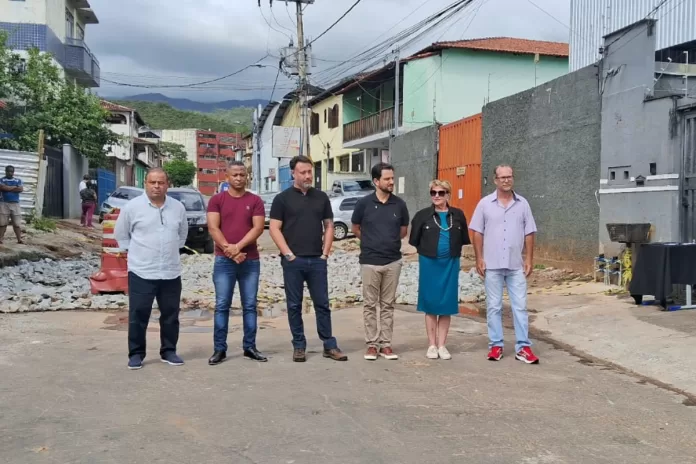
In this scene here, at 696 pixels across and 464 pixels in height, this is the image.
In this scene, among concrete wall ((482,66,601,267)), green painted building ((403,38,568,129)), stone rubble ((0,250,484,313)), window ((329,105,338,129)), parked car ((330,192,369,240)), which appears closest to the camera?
stone rubble ((0,250,484,313))

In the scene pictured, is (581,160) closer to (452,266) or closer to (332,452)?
(452,266)

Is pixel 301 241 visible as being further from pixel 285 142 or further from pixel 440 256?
pixel 285 142

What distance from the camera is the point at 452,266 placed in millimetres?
6547

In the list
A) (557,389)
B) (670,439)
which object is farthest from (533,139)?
(670,439)

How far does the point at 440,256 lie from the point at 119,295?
5389 millimetres

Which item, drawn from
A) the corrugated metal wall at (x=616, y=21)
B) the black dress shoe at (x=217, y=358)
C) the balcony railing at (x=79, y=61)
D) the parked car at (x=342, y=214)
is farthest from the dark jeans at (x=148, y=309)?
the balcony railing at (x=79, y=61)

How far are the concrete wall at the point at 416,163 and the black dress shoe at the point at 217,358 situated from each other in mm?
15246

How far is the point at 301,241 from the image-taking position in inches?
248

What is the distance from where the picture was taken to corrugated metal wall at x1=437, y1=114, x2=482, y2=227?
17655mm

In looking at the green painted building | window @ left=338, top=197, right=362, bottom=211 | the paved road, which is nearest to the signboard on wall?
the green painted building

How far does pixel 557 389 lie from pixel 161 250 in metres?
3.54

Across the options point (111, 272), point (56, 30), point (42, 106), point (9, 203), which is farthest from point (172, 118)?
point (111, 272)

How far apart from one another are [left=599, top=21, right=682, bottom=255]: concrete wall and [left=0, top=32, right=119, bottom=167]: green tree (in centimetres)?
1856

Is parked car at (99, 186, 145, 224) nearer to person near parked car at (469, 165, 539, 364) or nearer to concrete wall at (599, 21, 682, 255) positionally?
concrete wall at (599, 21, 682, 255)
